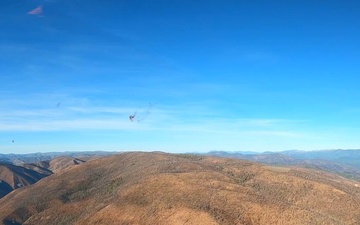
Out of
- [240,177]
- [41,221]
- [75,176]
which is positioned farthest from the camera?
[75,176]

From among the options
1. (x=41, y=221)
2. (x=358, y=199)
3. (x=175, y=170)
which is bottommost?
(x=41, y=221)

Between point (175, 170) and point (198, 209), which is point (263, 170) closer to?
point (175, 170)

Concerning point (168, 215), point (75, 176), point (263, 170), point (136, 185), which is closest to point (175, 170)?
point (136, 185)

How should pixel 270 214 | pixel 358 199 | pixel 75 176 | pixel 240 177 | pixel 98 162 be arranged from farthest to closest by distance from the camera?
pixel 98 162, pixel 75 176, pixel 240 177, pixel 358 199, pixel 270 214

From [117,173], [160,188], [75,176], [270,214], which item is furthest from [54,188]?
[270,214]

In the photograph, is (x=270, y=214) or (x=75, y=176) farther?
(x=75, y=176)

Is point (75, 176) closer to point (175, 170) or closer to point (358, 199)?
point (175, 170)

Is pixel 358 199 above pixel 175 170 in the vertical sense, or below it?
below
